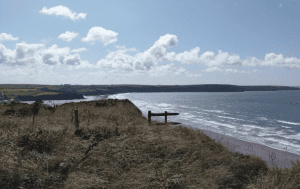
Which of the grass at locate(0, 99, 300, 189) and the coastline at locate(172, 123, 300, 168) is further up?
the grass at locate(0, 99, 300, 189)

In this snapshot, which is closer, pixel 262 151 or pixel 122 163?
pixel 122 163

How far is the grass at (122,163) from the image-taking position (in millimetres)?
5480

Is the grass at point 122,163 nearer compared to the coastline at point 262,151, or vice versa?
the grass at point 122,163

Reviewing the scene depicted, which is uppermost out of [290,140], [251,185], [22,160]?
[22,160]

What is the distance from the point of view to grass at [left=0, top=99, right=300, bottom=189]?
18.0 ft

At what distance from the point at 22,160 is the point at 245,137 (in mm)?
30870

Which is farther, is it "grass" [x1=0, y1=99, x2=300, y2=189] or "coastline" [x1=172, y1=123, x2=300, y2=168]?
"coastline" [x1=172, y1=123, x2=300, y2=168]

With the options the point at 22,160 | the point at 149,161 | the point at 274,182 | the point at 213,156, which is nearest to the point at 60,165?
the point at 22,160

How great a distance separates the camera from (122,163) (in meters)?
6.89

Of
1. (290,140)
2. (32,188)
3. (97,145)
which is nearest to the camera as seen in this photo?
(32,188)

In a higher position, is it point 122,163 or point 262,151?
point 122,163

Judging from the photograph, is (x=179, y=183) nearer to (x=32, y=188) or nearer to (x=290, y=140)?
(x=32, y=188)

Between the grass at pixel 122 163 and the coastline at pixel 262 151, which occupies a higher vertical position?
the grass at pixel 122 163

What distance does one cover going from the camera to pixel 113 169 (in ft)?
20.9
